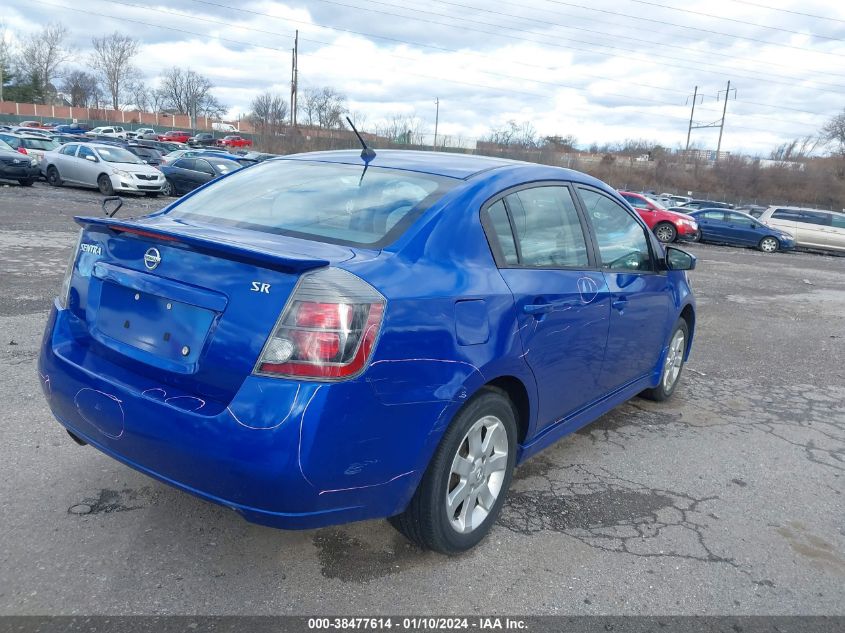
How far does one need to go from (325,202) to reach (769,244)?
25070mm

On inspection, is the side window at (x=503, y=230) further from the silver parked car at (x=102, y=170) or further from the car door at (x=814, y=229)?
the car door at (x=814, y=229)

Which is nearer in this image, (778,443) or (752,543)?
(752,543)

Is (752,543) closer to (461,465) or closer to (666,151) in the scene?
(461,465)

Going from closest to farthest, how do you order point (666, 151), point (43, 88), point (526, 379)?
point (526, 379)
point (666, 151)
point (43, 88)

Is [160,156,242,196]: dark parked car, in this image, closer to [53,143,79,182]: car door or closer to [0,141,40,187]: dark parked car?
[53,143,79,182]: car door

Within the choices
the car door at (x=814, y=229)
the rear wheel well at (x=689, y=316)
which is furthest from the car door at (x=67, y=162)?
the car door at (x=814, y=229)

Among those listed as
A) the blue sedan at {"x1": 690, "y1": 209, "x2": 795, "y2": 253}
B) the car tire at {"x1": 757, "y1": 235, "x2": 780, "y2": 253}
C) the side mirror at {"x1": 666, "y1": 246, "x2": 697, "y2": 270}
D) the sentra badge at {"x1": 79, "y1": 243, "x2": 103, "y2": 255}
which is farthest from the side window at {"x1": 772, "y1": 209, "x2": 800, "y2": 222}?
the sentra badge at {"x1": 79, "y1": 243, "x2": 103, "y2": 255}

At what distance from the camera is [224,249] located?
243 cm

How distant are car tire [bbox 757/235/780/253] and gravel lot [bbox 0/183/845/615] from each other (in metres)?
21.7

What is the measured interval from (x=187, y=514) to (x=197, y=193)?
1.67 meters

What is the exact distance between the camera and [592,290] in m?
3.64

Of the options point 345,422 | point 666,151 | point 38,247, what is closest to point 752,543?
point 345,422

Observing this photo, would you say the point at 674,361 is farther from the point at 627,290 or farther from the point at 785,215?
the point at 785,215

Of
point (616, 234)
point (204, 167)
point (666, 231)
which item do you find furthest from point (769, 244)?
point (616, 234)
